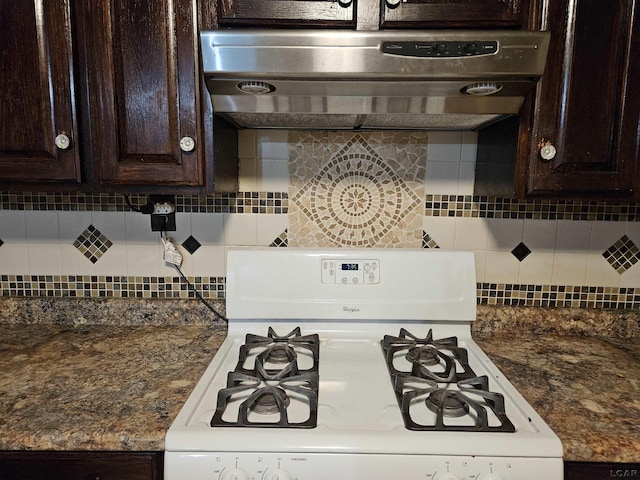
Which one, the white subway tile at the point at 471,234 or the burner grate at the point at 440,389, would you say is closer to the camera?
the burner grate at the point at 440,389

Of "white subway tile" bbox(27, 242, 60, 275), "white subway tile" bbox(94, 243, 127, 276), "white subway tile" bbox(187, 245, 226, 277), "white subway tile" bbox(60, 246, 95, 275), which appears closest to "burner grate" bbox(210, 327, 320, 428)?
"white subway tile" bbox(187, 245, 226, 277)

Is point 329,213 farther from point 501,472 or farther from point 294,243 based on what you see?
point 501,472

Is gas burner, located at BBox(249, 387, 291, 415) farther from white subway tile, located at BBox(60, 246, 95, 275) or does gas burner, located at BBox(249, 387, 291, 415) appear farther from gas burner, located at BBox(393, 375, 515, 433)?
white subway tile, located at BBox(60, 246, 95, 275)

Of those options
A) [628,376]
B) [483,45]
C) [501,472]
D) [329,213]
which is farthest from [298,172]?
[628,376]

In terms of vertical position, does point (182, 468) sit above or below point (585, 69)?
below

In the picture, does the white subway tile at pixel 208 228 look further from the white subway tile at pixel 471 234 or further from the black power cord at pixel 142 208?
the white subway tile at pixel 471 234

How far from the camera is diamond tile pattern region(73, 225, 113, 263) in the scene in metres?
1.41

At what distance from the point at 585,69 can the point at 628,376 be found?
2.58 ft

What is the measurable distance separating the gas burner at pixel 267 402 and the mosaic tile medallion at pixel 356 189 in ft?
1.80

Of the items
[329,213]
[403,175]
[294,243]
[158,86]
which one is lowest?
[294,243]

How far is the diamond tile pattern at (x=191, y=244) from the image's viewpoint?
141 cm

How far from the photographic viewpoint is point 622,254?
1366 millimetres

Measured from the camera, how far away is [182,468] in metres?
0.77

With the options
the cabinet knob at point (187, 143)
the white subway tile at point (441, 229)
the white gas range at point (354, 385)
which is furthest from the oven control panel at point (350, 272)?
the cabinet knob at point (187, 143)
